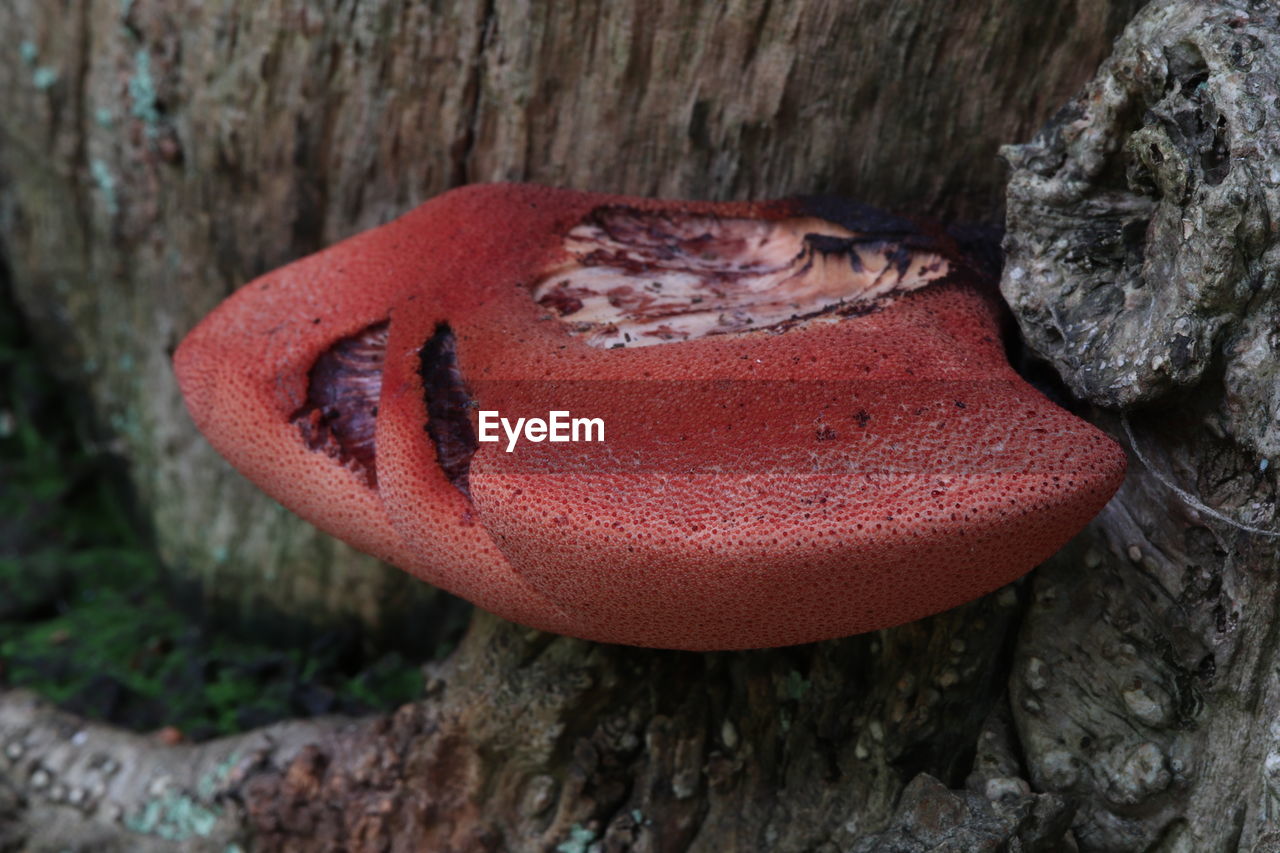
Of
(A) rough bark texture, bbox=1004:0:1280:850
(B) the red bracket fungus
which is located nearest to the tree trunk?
(A) rough bark texture, bbox=1004:0:1280:850

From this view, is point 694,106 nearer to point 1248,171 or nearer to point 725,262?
point 725,262

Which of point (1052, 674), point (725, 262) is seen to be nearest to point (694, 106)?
point (725, 262)

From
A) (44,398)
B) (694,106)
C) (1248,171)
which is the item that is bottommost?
(44,398)
